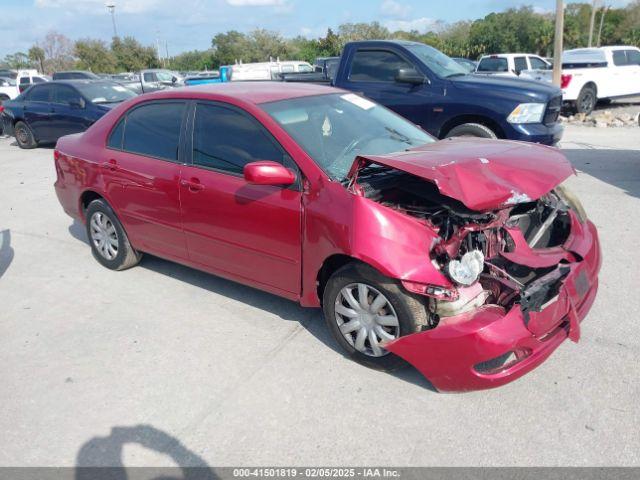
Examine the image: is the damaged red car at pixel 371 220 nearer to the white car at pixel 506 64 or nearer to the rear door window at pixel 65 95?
the rear door window at pixel 65 95

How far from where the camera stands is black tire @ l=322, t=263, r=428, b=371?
123 inches

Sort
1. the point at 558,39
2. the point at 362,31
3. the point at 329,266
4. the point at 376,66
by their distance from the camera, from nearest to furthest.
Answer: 1. the point at 329,266
2. the point at 376,66
3. the point at 558,39
4. the point at 362,31

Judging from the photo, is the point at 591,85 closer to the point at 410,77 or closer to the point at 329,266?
the point at 410,77

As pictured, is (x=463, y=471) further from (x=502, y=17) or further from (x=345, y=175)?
(x=502, y=17)

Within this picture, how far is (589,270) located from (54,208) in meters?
7.03

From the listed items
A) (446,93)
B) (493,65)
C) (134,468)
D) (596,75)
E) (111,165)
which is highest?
(493,65)

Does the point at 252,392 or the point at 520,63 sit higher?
the point at 520,63

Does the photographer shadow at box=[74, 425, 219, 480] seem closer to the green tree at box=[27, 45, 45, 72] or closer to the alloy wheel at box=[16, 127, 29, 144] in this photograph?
the alloy wheel at box=[16, 127, 29, 144]

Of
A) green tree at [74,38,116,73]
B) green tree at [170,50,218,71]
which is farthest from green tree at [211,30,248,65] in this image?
green tree at [74,38,116,73]

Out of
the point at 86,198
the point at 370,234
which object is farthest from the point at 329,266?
the point at 86,198

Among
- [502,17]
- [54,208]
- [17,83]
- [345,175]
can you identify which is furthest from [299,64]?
[502,17]

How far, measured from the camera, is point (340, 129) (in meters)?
4.07

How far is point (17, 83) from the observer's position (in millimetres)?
24922

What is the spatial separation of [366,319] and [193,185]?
171 centimetres
